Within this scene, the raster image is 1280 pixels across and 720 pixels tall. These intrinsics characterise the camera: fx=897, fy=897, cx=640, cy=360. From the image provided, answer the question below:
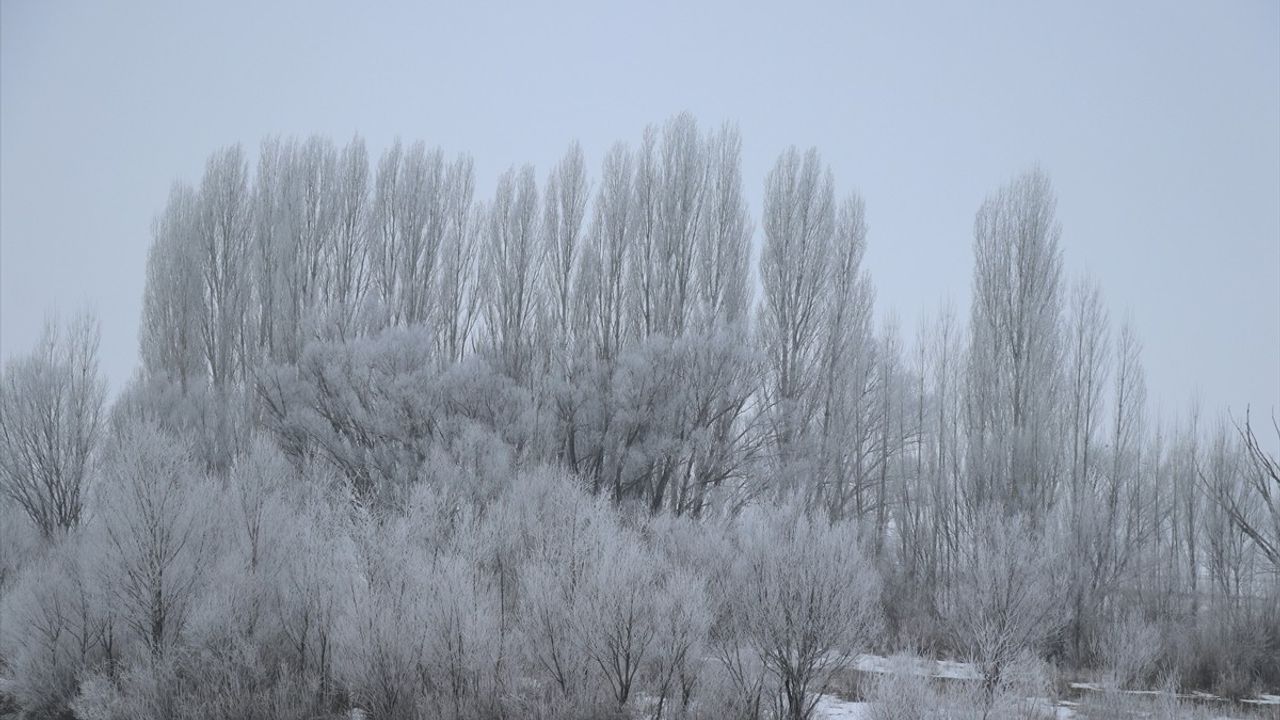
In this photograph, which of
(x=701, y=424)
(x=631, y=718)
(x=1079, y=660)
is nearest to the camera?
(x=631, y=718)

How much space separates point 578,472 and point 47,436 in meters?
14.9

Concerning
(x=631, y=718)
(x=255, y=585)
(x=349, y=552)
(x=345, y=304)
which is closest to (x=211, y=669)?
(x=255, y=585)

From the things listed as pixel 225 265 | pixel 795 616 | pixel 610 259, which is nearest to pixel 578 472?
pixel 610 259

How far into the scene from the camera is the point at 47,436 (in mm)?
24141

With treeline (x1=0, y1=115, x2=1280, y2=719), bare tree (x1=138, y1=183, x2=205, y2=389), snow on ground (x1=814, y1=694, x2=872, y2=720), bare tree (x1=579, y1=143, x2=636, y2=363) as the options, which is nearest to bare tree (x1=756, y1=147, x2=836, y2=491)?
treeline (x1=0, y1=115, x2=1280, y2=719)

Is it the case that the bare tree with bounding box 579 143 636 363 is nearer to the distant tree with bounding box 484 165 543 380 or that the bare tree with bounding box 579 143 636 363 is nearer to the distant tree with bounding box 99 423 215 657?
the distant tree with bounding box 484 165 543 380

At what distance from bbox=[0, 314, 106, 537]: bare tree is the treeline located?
0.34ft

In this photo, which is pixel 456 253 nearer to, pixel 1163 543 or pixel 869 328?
pixel 869 328

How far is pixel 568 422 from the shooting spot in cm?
2131

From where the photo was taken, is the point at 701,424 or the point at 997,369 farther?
the point at 997,369

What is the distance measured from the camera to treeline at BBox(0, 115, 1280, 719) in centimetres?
1133

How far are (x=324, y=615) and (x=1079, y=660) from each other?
1363 cm

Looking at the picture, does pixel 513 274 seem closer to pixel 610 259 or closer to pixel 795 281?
pixel 610 259

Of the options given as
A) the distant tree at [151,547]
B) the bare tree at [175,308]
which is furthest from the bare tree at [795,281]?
the bare tree at [175,308]
